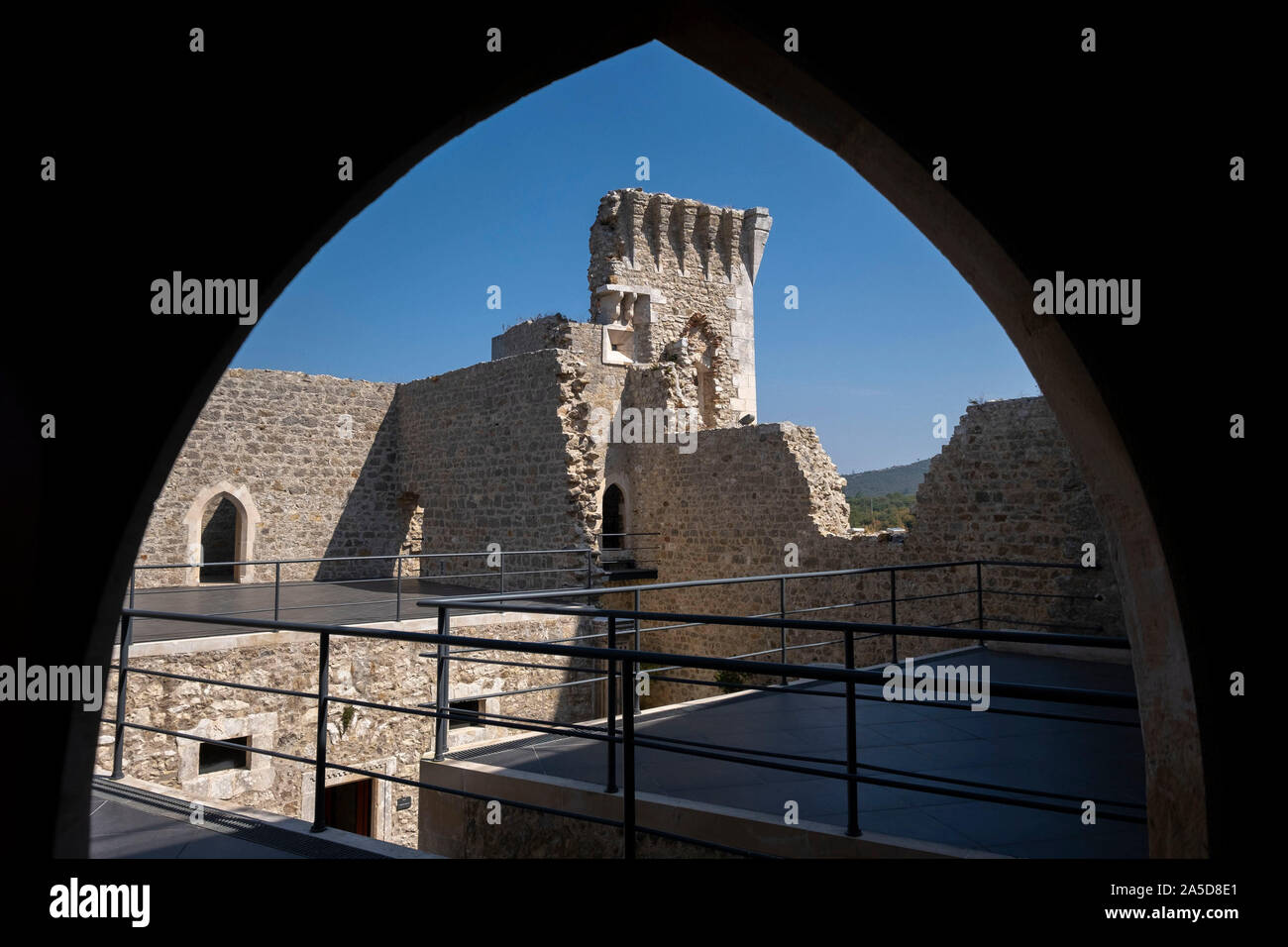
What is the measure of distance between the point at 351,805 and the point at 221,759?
1.58 metres

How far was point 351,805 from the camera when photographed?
8.90 meters

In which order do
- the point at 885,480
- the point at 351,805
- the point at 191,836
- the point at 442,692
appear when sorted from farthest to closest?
the point at 885,480, the point at 351,805, the point at 442,692, the point at 191,836

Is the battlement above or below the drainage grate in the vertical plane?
above

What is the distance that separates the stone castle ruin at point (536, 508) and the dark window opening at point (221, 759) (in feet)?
0.50

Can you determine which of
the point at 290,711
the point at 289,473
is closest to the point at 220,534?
the point at 289,473

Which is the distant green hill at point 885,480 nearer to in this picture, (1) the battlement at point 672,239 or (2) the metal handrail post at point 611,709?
(1) the battlement at point 672,239

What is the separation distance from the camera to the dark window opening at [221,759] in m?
7.70

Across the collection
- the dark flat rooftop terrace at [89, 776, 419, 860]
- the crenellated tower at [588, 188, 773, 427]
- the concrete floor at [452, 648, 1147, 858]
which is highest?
the crenellated tower at [588, 188, 773, 427]

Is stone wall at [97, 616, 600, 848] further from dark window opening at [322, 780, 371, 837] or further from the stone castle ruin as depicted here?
dark window opening at [322, 780, 371, 837]

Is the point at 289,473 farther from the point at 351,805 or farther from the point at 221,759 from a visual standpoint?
the point at 221,759

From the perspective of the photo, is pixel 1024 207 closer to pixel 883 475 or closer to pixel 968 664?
pixel 968 664

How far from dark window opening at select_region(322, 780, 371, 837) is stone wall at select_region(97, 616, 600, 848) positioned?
8.2 inches

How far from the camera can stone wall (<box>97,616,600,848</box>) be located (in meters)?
7.35

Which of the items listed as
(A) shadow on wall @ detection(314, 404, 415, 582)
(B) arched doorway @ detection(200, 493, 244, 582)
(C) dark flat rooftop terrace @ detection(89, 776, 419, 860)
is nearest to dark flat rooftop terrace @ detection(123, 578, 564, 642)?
(A) shadow on wall @ detection(314, 404, 415, 582)
